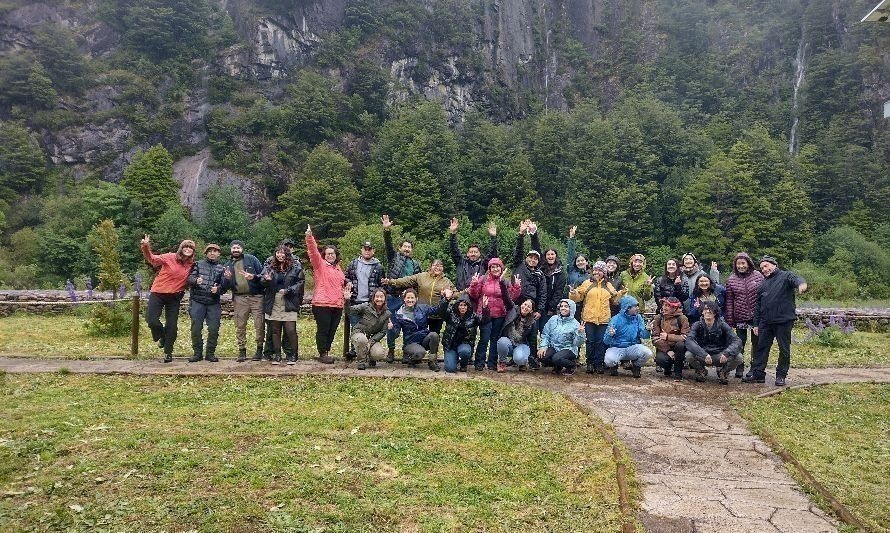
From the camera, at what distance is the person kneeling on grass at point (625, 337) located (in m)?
9.61

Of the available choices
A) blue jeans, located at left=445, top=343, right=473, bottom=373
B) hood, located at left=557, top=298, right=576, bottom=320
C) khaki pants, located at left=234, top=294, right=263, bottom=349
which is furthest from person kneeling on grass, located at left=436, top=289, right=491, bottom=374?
khaki pants, located at left=234, top=294, right=263, bottom=349

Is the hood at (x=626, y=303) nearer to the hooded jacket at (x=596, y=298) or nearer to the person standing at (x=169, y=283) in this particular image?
the hooded jacket at (x=596, y=298)

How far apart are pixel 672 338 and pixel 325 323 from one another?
5.58 meters

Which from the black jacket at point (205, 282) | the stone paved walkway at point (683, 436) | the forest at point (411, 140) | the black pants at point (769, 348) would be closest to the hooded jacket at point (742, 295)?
the black pants at point (769, 348)

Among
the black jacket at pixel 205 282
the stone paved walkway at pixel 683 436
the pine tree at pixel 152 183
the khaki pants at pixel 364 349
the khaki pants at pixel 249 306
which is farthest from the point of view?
the pine tree at pixel 152 183

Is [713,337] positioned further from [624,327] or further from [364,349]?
[364,349]

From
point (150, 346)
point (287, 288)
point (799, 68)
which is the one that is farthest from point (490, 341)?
point (799, 68)

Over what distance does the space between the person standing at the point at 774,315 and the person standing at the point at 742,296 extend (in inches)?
9.6

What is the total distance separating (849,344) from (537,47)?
6353 cm

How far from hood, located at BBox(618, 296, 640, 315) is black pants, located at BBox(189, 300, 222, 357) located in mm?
6557

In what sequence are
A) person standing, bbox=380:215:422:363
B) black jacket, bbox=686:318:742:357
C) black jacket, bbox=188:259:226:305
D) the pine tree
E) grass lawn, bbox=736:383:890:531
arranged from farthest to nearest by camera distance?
the pine tree < person standing, bbox=380:215:422:363 < black jacket, bbox=188:259:226:305 < black jacket, bbox=686:318:742:357 < grass lawn, bbox=736:383:890:531

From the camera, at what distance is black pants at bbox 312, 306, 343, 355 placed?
10062 mm

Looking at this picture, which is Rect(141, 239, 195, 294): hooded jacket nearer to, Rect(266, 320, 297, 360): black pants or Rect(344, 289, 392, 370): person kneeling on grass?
Rect(266, 320, 297, 360): black pants

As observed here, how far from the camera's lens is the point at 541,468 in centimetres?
563
